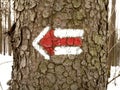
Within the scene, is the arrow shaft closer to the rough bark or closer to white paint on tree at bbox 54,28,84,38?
white paint on tree at bbox 54,28,84,38

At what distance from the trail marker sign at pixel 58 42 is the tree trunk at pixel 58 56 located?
18 mm

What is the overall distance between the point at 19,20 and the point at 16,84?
321 mm

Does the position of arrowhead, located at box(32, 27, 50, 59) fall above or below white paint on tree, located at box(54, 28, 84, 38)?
below

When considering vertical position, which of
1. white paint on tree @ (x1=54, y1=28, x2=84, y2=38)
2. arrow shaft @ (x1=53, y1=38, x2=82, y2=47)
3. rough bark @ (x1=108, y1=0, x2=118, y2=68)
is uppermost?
white paint on tree @ (x1=54, y1=28, x2=84, y2=38)

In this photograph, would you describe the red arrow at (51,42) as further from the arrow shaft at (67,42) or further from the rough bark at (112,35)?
the rough bark at (112,35)

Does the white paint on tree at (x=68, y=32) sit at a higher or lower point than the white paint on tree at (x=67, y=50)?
higher

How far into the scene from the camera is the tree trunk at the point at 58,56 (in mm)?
1396

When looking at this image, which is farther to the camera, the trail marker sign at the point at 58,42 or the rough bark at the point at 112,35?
the rough bark at the point at 112,35

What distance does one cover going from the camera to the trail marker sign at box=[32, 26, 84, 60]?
1.41 metres

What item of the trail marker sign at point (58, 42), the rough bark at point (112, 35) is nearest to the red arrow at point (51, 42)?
the trail marker sign at point (58, 42)

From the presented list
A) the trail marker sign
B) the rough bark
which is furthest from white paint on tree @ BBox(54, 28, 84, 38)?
the rough bark

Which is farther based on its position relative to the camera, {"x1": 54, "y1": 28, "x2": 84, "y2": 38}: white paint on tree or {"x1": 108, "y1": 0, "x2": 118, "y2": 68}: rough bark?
{"x1": 108, "y1": 0, "x2": 118, "y2": 68}: rough bark

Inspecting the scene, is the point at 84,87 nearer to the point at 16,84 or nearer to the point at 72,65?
the point at 72,65

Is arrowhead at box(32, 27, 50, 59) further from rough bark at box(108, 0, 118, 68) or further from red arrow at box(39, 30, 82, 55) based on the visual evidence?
rough bark at box(108, 0, 118, 68)
